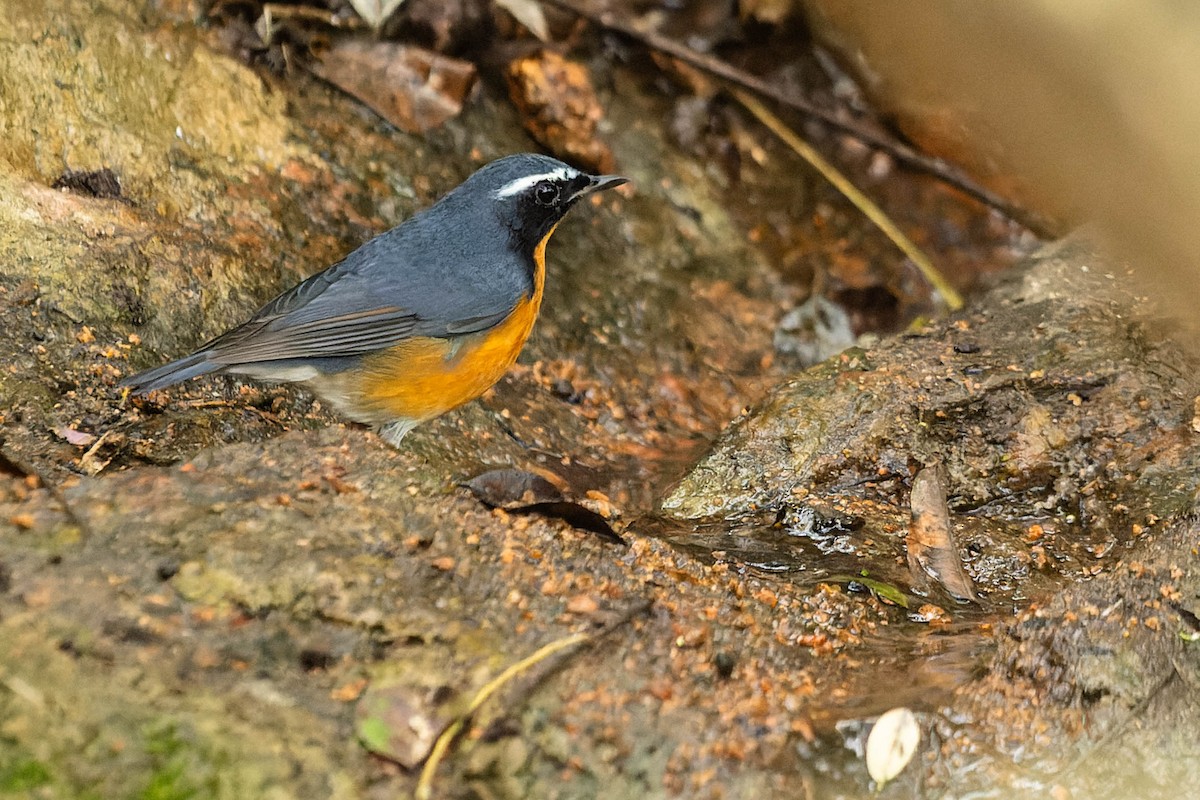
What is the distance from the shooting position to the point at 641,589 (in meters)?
3.16

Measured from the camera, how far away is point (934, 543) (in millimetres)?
3691

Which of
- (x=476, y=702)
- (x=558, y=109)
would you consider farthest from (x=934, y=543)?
(x=558, y=109)

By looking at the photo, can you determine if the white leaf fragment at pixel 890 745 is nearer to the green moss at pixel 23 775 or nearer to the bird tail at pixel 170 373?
the green moss at pixel 23 775

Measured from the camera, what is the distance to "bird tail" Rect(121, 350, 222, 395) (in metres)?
3.68

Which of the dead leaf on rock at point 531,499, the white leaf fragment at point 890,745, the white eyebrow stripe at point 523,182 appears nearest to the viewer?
the white leaf fragment at point 890,745

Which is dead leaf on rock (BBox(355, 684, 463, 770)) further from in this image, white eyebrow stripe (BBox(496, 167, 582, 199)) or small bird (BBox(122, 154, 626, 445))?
white eyebrow stripe (BBox(496, 167, 582, 199))

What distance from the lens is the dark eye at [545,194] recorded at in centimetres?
477

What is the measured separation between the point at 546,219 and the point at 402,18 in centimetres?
177

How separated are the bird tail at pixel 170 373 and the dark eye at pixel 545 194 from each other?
163cm

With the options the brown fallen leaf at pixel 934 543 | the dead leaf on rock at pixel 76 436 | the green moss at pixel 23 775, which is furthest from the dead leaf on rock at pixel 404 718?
the brown fallen leaf at pixel 934 543

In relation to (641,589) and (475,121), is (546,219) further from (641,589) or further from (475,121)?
(641,589)

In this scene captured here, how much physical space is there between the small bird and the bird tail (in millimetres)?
171

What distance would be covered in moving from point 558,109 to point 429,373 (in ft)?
7.80

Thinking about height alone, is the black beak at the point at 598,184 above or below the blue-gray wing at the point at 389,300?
above
